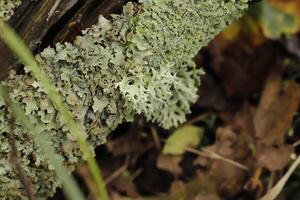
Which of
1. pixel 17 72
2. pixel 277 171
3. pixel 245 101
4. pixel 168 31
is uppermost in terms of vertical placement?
pixel 17 72

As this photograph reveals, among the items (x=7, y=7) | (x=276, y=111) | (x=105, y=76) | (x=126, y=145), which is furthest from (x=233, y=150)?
(x=7, y=7)

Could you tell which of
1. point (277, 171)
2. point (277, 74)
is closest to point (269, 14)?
point (277, 74)

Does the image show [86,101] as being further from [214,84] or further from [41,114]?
[214,84]

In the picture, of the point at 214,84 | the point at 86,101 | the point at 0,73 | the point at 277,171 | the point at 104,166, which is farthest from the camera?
the point at 214,84

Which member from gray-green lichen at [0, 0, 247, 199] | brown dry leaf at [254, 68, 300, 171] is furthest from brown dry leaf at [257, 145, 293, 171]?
gray-green lichen at [0, 0, 247, 199]

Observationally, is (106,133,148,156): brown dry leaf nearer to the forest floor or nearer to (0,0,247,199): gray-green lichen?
the forest floor

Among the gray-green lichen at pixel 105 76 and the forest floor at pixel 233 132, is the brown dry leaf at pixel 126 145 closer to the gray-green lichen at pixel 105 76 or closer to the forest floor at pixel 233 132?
the forest floor at pixel 233 132

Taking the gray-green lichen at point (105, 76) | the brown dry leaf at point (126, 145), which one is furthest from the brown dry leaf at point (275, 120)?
the gray-green lichen at point (105, 76)
